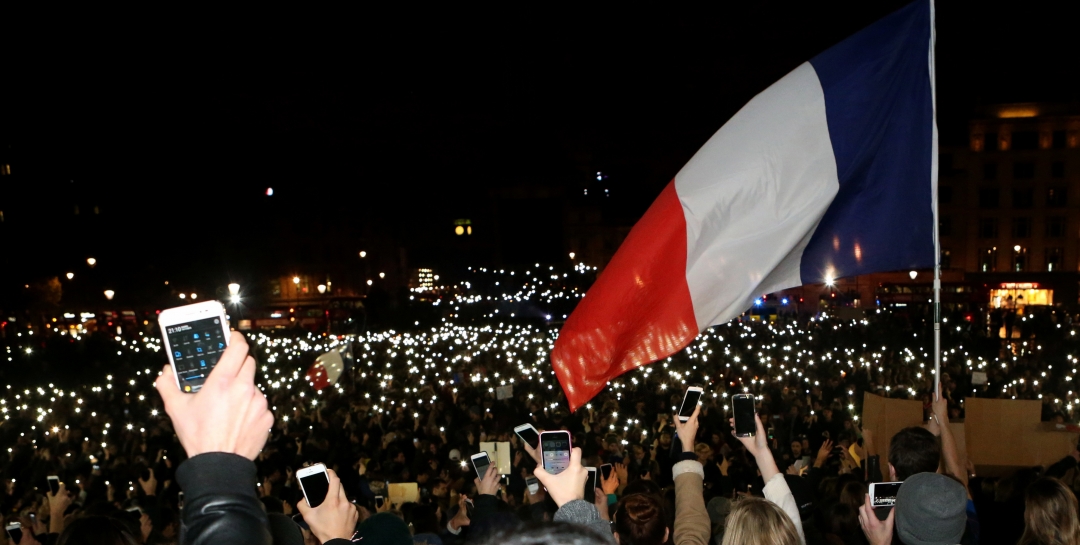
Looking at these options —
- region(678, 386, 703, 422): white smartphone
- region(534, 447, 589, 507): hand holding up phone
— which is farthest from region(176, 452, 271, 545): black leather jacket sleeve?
region(678, 386, 703, 422): white smartphone

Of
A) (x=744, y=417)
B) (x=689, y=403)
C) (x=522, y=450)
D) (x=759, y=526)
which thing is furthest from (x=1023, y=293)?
(x=759, y=526)

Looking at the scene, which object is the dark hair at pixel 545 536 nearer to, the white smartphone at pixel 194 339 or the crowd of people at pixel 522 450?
the crowd of people at pixel 522 450

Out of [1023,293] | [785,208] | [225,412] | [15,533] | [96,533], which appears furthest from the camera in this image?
[1023,293]

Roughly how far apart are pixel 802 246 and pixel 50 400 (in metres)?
16.3

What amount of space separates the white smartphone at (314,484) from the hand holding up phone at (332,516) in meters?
0.06

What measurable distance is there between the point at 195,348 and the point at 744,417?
101 inches

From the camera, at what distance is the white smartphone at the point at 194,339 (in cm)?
201

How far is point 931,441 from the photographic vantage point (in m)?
3.87

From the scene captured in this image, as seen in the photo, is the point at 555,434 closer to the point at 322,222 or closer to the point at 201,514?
the point at 201,514

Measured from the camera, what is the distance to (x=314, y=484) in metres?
2.97

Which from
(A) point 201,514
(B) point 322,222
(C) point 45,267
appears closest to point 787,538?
(A) point 201,514

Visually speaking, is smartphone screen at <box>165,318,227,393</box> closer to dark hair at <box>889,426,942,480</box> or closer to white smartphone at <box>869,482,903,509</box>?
white smartphone at <box>869,482,903,509</box>

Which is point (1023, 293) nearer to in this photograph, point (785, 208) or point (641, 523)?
point (785, 208)

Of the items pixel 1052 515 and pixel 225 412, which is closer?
pixel 225 412
